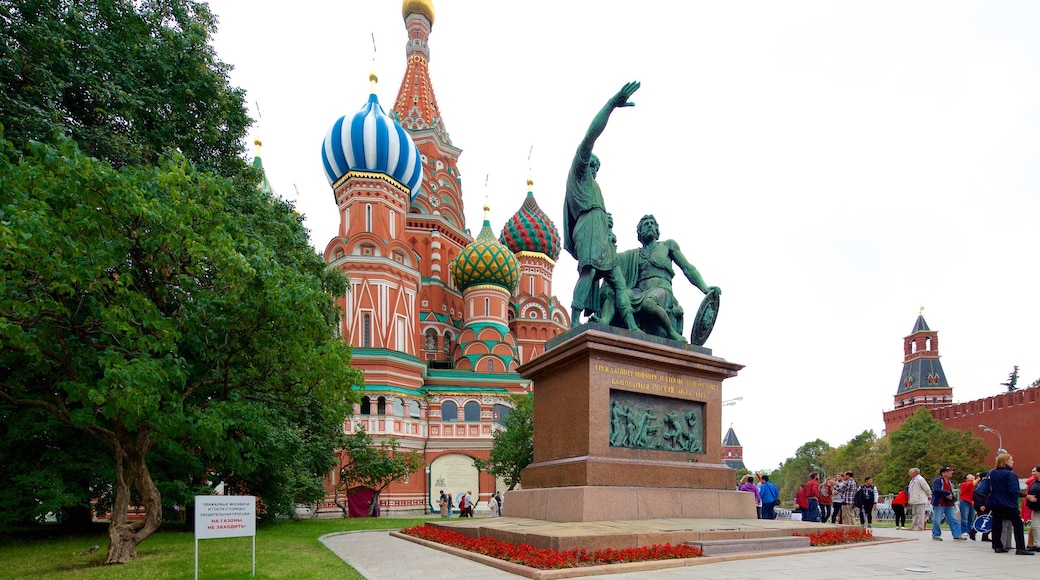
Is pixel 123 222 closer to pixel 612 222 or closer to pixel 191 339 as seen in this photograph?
pixel 191 339

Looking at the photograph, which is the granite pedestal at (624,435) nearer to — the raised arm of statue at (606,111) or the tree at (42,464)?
the raised arm of statue at (606,111)

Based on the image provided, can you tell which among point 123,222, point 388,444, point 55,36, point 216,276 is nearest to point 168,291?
point 216,276

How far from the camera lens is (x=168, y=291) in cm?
1031

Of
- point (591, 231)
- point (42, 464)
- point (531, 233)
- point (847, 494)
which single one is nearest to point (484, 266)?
point (531, 233)

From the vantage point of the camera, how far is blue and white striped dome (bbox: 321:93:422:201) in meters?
40.4

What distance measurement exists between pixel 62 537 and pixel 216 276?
800 centimetres

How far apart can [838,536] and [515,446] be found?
1779cm

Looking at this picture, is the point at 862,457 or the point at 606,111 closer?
the point at 606,111

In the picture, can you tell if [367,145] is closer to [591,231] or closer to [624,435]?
[591,231]

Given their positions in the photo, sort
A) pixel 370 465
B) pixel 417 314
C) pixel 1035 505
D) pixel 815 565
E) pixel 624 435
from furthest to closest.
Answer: pixel 417 314 → pixel 370 465 → pixel 624 435 → pixel 1035 505 → pixel 815 565

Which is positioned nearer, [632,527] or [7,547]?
[632,527]

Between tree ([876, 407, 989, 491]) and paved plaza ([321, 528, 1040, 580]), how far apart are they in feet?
145

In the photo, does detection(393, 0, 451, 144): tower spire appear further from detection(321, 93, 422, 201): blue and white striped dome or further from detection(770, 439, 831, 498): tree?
detection(770, 439, 831, 498): tree

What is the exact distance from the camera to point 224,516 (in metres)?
7.86
